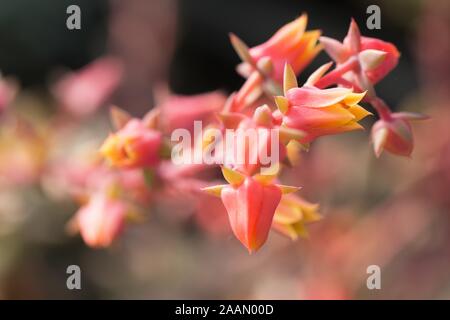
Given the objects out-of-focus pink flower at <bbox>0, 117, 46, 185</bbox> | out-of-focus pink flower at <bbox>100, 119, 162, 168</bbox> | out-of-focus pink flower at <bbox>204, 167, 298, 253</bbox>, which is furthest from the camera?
out-of-focus pink flower at <bbox>0, 117, 46, 185</bbox>

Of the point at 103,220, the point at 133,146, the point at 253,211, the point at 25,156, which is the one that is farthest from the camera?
the point at 25,156

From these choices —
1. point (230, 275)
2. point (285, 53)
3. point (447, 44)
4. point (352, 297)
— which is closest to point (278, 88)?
point (285, 53)

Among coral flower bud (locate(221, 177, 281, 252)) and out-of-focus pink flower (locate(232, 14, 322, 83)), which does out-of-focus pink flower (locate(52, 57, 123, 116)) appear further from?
coral flower bud (locate(221, 177, 281, 252))

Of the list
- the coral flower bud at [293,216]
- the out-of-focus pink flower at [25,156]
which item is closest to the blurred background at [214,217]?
the out-of-focus pink flower at [25,156]

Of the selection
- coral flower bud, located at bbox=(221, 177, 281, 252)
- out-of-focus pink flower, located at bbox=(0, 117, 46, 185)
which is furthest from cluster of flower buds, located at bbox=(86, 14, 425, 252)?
out-of-focus pink flower, located at bbox=(0, 117, 46, 185)

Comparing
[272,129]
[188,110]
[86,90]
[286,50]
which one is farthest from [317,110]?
[86,90]

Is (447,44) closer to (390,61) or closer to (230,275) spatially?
(230,275)

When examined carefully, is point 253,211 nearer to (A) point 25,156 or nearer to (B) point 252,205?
(B) point 252,205
